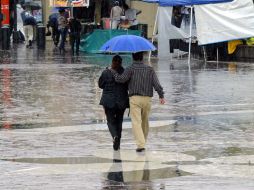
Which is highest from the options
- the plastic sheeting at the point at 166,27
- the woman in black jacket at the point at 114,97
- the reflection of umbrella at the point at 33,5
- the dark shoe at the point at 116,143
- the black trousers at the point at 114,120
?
the reflection of umbrella at the point at 33,5

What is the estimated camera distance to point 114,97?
471 inches

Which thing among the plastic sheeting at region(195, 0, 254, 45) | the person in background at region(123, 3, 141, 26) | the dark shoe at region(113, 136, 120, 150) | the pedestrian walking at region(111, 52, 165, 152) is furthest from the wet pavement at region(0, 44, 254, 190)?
the person in background at region(123, 3, 141, 26)

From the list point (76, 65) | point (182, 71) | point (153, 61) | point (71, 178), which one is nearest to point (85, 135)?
point (71, 178)

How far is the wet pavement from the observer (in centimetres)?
991

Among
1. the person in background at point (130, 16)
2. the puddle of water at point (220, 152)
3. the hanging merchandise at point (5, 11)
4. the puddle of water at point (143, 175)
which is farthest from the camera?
the hanging merchandise at point (5, 11)

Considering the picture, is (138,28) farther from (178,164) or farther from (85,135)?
(178,164)

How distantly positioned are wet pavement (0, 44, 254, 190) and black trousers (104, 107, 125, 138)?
0.30 meters

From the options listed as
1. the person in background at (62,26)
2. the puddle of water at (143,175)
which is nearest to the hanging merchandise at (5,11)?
the person in background at (62,26)

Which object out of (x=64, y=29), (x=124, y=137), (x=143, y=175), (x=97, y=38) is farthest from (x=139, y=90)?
(x=64, y=29)

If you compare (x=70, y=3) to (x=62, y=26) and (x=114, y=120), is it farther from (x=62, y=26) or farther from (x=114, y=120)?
(x=114, y=120)

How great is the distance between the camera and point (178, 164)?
1088 centimetres

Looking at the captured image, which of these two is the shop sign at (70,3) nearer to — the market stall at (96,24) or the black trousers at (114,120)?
the market stall at (96,24)

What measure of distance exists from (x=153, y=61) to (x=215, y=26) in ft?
8.14

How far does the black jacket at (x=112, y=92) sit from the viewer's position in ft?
39.1
